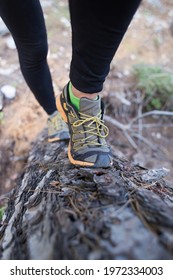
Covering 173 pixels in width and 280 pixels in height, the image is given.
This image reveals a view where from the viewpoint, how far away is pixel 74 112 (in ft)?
4.37

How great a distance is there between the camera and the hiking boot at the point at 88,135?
1.28 meters

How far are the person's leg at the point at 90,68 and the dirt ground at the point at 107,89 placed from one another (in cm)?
65

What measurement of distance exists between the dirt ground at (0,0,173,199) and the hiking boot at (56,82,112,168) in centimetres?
63

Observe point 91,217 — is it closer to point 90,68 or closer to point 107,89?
point 90,68

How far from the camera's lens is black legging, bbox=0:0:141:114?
91 centimetres

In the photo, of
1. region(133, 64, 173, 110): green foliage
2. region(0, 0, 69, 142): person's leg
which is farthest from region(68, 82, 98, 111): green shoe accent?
region(133, 64, 173, 110): green foliage

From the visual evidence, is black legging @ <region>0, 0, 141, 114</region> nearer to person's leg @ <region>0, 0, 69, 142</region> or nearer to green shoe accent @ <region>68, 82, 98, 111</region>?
person's leg @ <region>0, 0, 69, 142</region>

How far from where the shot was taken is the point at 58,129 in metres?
1.85

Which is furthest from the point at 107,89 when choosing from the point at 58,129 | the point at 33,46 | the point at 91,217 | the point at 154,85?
the point at 91,217

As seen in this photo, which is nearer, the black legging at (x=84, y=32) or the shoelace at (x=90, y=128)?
the black legging at (x=84, y=32)

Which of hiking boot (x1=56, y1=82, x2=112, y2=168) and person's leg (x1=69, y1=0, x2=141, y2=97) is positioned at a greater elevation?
person's leg (x1=69, y1=0, x2=141, y2=97)

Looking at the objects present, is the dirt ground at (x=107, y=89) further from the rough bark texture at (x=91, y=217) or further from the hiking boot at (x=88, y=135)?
the rough bark texture at (x=91, y=217)

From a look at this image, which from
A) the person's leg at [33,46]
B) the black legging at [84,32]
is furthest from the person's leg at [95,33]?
the person's leg at [33,46]
